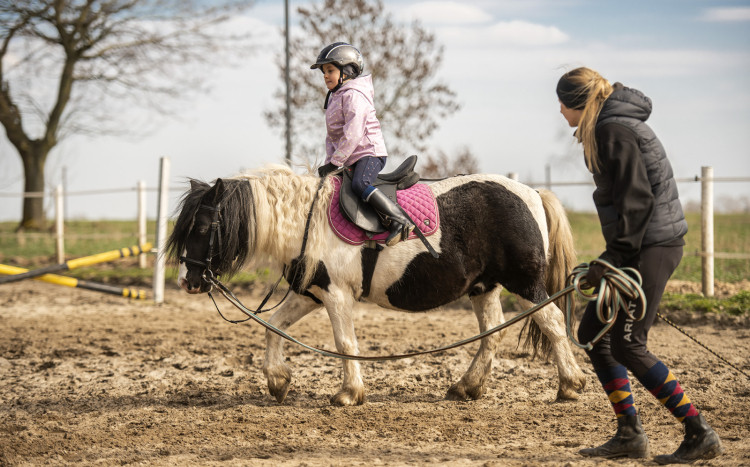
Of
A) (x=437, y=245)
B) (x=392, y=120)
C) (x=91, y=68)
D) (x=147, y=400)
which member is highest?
(x=91, y=68)

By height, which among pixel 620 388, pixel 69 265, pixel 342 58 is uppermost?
pixel 342 58

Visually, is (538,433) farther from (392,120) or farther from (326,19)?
(326,19)

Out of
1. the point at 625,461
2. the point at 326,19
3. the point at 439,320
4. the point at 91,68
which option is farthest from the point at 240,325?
the point at 91,68

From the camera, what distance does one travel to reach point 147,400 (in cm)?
538

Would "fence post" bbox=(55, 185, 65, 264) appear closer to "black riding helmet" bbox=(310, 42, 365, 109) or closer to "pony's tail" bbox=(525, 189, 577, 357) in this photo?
"black riding helmet" bbox=(310, 42, 365, 109)

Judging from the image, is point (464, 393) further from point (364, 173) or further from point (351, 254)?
point (364, 173)

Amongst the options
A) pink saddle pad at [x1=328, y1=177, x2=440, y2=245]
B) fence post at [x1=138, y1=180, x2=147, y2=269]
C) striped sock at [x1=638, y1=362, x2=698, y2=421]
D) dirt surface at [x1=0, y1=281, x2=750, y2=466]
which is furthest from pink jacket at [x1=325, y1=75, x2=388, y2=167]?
fence post at [x1=138, y1=180, x2=147, y2=269]

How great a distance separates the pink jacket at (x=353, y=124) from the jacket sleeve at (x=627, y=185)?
6.30ft

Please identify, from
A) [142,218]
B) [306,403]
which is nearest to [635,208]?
[306,403]

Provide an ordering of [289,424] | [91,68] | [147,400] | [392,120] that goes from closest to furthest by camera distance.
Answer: [289,424], [147,400], [392,120], [91,68]

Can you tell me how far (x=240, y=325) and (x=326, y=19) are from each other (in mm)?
11567

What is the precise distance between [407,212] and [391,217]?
0.70ft

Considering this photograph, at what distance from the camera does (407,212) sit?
501cm

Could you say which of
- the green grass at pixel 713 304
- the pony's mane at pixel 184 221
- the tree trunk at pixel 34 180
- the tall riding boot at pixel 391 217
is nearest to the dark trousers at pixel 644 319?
the tall riding boot at pixel 391 217
